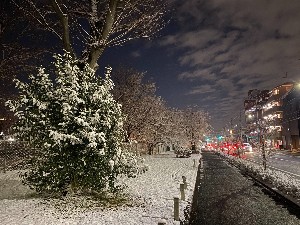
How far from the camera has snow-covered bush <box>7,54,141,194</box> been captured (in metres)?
11.7

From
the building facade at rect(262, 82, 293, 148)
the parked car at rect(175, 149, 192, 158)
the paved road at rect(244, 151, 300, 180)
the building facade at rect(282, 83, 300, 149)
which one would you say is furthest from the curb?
the building facade at rect(262, 82, 293, 148)

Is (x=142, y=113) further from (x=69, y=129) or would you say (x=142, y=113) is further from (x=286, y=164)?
(x=69, y=129)

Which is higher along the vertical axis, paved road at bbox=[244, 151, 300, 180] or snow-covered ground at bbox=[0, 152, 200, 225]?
paved road at bbox=[244, 151, 300, 180]

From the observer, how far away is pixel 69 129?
1201cm

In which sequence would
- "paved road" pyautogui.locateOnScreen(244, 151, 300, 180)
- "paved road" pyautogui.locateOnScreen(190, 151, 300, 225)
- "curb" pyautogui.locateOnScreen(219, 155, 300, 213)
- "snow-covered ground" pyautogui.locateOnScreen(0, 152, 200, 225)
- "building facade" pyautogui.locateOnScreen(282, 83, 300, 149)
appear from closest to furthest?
"snow-covered ground" pyautogui.locateOnScreen(0, 152, 200, 225) < "paved road" pyautogui.locateOnScreen(190, 151, 300, 225) < "curb" pyautogui.locateOnScreen(219, 155, 300, 213) < "paved road" pyautogui.locateOnScreen(244, 151, 300, 180) < "building facade" pyautogui.locateOnScreen(282, 83, 300, 149)

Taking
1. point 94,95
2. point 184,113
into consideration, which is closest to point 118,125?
point 94,95

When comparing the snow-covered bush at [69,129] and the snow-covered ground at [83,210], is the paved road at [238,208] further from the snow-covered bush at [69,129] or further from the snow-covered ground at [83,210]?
the snow-covered bush at [69,129]

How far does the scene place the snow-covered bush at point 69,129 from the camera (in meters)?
11.7

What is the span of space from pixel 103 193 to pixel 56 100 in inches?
170

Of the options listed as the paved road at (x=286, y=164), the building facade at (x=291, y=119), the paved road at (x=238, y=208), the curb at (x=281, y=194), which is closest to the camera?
the paved road at (x=238, y=208)

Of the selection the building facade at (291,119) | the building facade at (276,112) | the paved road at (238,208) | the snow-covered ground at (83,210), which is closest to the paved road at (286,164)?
the paved road at (238,208)

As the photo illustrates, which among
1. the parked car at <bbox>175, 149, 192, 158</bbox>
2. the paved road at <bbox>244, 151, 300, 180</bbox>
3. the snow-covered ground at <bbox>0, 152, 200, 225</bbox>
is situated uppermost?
the parked car at <bbox>175, 149, 192, 158</bbox>

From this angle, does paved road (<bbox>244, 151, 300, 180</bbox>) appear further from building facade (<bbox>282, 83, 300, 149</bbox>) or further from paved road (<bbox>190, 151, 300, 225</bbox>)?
building facade (<bbox>282, 83, 300, 149</bbox>)

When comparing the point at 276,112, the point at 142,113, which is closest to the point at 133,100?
the point at 142,113
